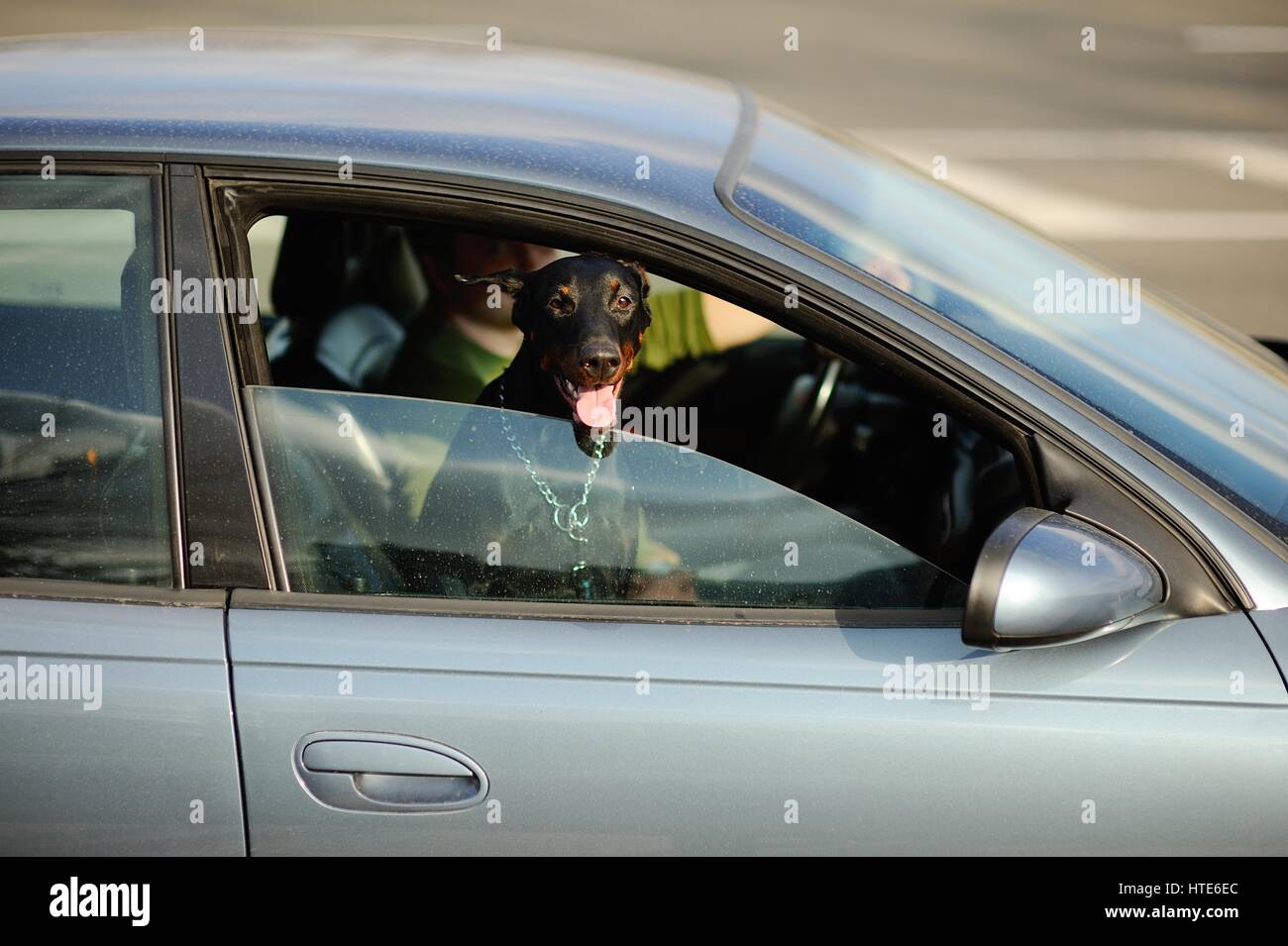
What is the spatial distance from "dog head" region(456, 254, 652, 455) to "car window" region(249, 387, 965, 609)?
200 mm

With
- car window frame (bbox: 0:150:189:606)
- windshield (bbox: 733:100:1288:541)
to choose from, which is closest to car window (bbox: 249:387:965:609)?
car window frame (bbox: 0:150:189:606)

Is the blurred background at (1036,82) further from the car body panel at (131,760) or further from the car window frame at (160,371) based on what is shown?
the car body panel at (131,760)

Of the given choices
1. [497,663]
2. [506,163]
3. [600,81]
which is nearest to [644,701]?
[497,663]

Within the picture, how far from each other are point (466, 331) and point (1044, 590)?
1810 millimetres

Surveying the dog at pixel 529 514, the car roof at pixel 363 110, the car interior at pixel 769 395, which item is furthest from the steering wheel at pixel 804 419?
the dog at pixel 529 514

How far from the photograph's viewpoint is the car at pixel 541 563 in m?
1.72

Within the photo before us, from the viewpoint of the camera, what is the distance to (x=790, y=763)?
1.72 meters

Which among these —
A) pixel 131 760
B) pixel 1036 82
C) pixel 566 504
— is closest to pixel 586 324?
pixel 566 504

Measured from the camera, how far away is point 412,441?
77.7 inches

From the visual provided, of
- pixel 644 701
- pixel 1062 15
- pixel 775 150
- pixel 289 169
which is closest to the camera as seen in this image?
pixel 644 701

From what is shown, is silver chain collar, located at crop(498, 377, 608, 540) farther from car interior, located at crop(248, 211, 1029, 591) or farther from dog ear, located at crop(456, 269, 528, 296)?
dog ear, located at crop(456, 269, 528, 296)

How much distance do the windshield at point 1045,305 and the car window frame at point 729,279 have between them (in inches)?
4.2
